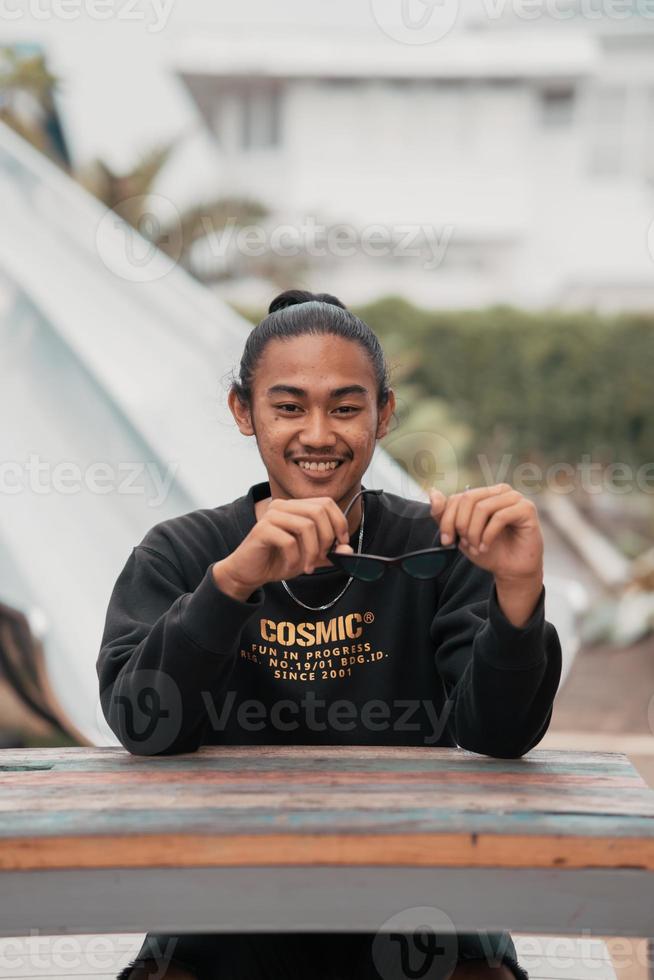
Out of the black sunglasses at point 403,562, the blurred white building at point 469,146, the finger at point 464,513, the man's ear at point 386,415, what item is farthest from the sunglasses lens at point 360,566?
the blurred white building at point 469,146

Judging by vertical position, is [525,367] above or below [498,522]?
above

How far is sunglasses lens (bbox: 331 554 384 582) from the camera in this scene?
146 cm

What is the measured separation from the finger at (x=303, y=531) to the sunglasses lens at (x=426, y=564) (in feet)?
0.41

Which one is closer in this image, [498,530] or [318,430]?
[498,530]

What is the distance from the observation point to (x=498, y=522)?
1420mm

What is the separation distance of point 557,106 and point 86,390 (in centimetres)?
1728

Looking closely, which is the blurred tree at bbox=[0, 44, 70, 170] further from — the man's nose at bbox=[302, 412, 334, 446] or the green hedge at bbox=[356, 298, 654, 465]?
the man's nose at bbox=[302, 412, 334, 446]

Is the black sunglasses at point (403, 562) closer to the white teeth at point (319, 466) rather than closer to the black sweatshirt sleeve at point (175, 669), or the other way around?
the black sweatshirt sleeve at point (175, 669)

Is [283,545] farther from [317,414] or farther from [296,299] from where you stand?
[296,299]

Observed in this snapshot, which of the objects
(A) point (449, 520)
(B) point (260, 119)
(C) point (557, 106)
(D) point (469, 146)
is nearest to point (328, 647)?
(A) point (449, 520)

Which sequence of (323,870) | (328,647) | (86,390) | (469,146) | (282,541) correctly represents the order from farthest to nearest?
1. (469,146)
2. (86,390)
3. (328,647)
4. (282,541)
5. (323,870)

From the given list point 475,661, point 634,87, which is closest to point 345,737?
point 475,661

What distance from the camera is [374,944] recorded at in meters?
1.51

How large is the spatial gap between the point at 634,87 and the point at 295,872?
20747 mm
